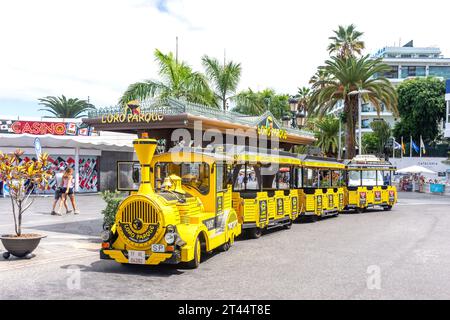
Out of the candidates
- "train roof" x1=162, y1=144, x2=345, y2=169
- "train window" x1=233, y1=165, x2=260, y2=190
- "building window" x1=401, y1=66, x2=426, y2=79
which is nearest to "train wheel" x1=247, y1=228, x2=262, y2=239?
"train window" x1=233, y1=165, x2=260, y2=190

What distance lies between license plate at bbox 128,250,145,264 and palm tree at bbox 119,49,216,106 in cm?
1303

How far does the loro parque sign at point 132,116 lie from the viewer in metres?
15.7

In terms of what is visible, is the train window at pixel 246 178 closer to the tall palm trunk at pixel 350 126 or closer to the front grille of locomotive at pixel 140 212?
the front grille of locomotive at pixel 140 212

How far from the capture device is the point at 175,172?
11375 millimetres

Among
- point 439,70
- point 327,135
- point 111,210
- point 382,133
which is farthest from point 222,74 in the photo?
point 439,70

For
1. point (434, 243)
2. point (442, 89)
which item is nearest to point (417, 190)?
point (442, 89)

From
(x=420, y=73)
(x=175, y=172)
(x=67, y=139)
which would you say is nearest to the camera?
(x=175, y=172)

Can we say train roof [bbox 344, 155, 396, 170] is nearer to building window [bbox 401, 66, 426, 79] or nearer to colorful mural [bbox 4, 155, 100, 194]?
colorful mural [bbox 4, 155, 100, 194]

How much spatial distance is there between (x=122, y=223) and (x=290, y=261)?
3.75 m

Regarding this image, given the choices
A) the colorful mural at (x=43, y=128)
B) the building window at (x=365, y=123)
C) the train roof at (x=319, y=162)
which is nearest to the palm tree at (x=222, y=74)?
the train roof at (x=319, y=162)

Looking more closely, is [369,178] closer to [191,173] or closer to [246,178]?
[246,178]

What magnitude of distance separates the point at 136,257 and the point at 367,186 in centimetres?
1816
